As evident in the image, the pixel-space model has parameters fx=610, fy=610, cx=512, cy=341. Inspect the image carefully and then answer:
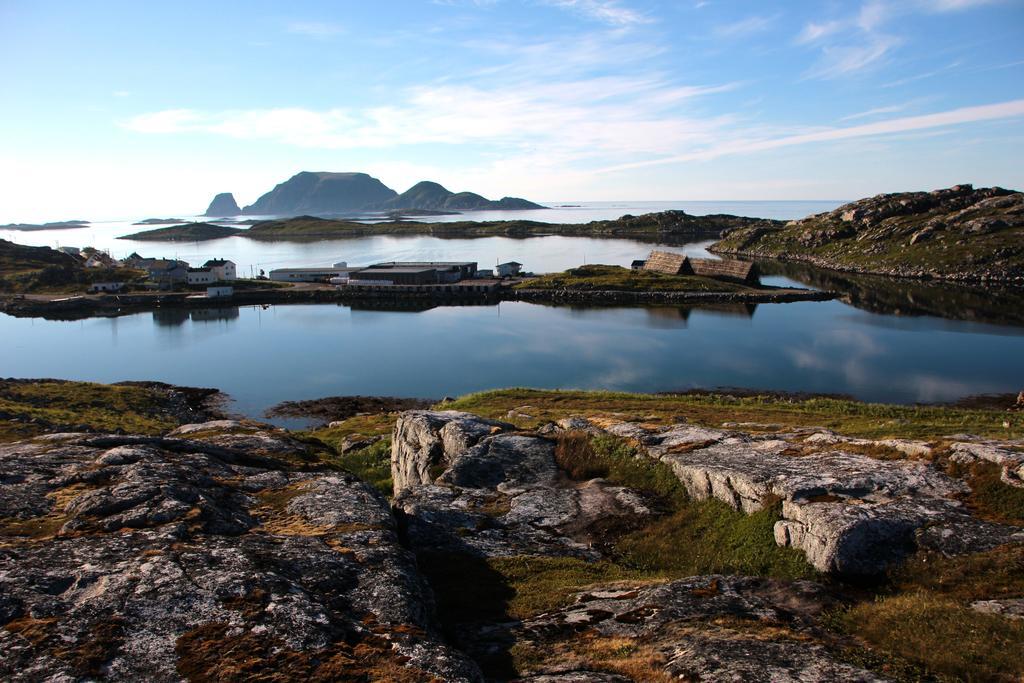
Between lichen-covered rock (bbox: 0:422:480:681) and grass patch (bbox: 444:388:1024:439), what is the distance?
63.1ft

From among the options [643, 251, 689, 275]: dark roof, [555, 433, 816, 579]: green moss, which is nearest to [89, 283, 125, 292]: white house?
[643, 251, 689, 275]: dark roof

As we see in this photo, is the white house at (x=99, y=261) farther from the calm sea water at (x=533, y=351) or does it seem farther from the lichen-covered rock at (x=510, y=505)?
the lichen-covered rock at (x=510, y=505)

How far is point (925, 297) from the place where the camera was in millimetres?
122625

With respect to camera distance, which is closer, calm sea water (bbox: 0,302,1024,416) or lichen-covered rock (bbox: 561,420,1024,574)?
lichen-covered rock (bbox: 561,420,1024,574)

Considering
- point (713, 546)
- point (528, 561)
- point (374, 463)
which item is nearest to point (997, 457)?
point (713, 546)

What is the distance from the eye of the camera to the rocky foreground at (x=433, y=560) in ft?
38.1

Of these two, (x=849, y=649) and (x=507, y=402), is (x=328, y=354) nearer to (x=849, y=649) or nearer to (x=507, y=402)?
(x=507, y=402)

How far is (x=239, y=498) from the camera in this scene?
18.7 meters

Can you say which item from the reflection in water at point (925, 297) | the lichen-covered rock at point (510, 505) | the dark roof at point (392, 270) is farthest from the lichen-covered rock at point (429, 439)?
the dark roof at point (392, 270)

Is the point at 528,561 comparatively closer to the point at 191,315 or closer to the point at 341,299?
the point at 191,315

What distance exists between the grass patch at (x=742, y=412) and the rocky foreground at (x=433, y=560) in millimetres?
10705

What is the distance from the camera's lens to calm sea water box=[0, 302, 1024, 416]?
6981 centimetres

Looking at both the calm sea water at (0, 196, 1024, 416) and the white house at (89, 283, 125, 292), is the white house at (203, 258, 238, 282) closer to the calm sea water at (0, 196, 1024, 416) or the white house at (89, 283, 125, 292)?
the white house at (89, 283, 125, 292)

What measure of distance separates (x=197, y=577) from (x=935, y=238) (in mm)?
190693
